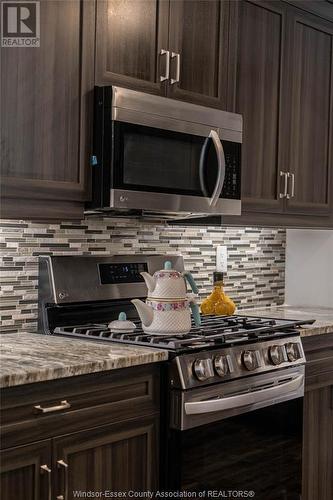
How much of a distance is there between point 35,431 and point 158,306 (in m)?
0.72

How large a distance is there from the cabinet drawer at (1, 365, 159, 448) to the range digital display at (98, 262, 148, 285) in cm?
67

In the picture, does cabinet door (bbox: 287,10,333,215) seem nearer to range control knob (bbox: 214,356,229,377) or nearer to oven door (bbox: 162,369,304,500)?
oven door (bbox: 162,369,304,500)

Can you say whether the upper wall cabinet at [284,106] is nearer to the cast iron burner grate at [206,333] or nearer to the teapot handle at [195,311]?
the cast iron burner grate at [206,333]

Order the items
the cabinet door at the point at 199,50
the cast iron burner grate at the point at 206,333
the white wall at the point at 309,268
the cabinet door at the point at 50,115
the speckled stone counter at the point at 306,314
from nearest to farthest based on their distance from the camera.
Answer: the cabinet door at the point at 50,115 → the cast iron burner grate at the point at 206,333 → the cabinet door at the point at 199,50 → the speckled stone counter at the point at 306,314 → the white wall at the point at 309,268

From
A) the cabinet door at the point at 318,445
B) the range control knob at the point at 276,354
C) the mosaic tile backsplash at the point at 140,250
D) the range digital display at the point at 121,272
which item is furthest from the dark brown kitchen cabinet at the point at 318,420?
the range digital display at the point at 121,272

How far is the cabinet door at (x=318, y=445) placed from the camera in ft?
9.93

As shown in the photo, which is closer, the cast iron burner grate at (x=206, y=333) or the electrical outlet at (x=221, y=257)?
the cast iron burner grate at (x=206, y=333)

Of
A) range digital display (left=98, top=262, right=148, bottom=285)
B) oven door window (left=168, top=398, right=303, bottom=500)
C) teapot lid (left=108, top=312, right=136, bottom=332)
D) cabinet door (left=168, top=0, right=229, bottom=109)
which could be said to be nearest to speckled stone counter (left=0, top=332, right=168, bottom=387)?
teapot lid (left=108, top=312, right=136, bottom=332)

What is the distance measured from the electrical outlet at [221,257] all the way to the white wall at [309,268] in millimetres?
591

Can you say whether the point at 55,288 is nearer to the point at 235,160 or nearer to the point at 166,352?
the point at 166,352

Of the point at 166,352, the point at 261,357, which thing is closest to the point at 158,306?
the point at 166,352

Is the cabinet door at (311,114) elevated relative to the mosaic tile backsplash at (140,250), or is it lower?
elevated

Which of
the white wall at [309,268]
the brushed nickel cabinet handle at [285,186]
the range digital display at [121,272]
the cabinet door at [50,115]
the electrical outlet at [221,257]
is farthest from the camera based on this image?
the white wall at [309,268]

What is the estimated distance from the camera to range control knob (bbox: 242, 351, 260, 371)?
2.49 meters
